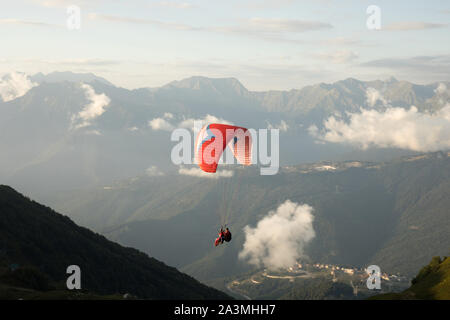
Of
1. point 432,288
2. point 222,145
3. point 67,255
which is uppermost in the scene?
point 222,145

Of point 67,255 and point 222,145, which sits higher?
point 222,145

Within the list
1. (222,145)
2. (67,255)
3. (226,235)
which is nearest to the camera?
(226,235)

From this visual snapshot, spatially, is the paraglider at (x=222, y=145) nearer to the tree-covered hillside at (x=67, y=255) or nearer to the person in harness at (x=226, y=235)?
the person in harness at (x=226, y=235)

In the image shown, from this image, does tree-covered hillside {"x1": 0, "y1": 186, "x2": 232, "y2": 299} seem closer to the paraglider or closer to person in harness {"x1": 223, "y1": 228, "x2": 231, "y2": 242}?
the paraglider

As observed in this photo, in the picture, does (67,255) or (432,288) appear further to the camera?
(67,255)

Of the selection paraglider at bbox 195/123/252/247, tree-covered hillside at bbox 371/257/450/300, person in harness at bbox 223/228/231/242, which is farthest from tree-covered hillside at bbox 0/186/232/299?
tree-covered hillside at bbox 371/257/450/300

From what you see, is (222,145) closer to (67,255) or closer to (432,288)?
(432,288)

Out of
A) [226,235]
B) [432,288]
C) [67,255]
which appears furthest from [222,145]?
[67,255]

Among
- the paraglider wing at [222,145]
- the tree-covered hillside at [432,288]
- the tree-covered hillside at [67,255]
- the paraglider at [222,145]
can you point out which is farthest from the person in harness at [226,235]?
the tree-covered hillside at [67,255]
